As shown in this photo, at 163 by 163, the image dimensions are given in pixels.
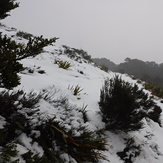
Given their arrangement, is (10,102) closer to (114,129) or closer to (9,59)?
(9,59)

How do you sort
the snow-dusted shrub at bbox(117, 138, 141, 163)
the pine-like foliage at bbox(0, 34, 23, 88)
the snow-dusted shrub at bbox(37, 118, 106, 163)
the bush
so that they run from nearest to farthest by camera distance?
1. the pine-like foliage at bbox(0, 34, 23, 88)
2. the snow-dusted shrub at bbox(37, 118, 106, 163)
3. the snow-dusted shrub at bbox(117, 138, 141, 163)
4. the bush

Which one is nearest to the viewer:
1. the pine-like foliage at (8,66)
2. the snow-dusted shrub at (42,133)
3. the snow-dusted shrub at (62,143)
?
the pine-like foliage at (8,66)

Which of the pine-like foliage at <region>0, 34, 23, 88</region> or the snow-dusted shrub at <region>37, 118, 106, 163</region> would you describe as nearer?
the pine-like foliage at <region>0, 34, 23, 88</region>

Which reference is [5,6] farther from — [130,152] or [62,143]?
[130,152]

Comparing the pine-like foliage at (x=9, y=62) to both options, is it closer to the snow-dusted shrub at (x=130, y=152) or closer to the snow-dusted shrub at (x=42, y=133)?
the snow-dusted shrub at (x=42, y=133)

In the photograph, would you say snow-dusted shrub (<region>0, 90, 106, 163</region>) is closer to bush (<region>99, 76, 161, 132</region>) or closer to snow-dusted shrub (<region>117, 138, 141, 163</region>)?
snow-dusted shrub (<region>117, 138, 141, 163</region>)

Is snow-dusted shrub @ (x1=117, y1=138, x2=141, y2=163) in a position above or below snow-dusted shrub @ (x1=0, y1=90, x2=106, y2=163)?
below

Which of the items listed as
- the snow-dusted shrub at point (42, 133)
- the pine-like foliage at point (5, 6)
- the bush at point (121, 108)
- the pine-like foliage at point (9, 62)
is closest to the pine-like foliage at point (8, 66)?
the pine-like foliage at point (9, 62)

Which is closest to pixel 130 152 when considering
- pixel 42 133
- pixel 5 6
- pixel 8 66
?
pixel 42 133

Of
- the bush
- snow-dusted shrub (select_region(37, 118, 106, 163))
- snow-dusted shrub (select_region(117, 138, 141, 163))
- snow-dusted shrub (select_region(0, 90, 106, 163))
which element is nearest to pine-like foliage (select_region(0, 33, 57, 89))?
snow-dusted shrub (select_region(0, 90, 106, 163))

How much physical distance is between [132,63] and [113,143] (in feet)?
132

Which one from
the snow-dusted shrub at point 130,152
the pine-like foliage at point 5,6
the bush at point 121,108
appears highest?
the pine-like foliage at point 5,6

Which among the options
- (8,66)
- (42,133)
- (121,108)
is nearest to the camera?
(8,66)

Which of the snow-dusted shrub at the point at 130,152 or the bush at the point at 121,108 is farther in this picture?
the bush at the point at 121,108
